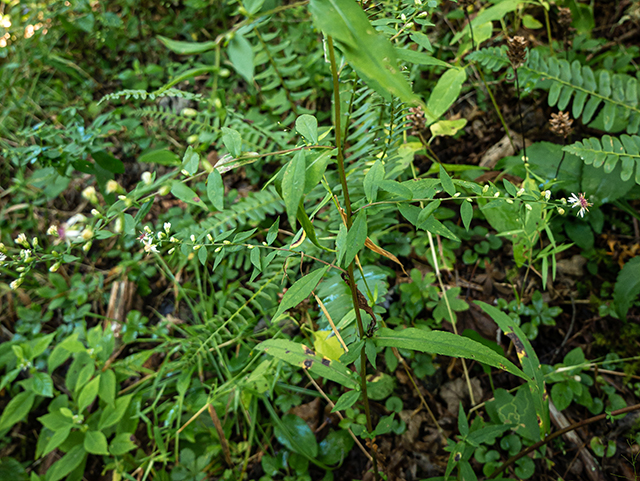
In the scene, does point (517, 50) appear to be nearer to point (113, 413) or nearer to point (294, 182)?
point (294, 182)

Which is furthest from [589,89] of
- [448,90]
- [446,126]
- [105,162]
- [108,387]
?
[108,387]

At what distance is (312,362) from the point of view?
1271 millimetres

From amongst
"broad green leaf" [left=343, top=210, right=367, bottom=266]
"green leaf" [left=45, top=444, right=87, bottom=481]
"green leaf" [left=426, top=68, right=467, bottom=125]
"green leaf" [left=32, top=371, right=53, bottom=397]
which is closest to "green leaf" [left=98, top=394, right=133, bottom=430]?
"green leaf" [left=45, top=444, right=87, bottom=481]

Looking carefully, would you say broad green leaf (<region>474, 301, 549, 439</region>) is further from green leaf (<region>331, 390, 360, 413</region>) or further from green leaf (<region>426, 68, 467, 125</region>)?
green leaf (<region>426, 68, 467, 125</region>)

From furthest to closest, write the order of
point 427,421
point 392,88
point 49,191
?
point 49,191
point 427,421
point 392,88

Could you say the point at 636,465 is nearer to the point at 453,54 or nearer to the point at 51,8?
the point at 453,54

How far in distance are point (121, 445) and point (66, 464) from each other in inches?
12.5

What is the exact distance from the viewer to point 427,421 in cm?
181

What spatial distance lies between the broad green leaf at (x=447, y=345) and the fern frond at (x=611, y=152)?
1045 mm

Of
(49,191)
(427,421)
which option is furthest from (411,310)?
(49,191)

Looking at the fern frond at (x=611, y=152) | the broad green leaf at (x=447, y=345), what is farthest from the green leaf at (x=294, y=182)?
the fern frond at (x=611, y=152)

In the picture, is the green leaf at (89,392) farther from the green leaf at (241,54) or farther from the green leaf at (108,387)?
the green leaf at (241,54)

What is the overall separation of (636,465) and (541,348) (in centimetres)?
55

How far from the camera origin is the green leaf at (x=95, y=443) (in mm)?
1953
